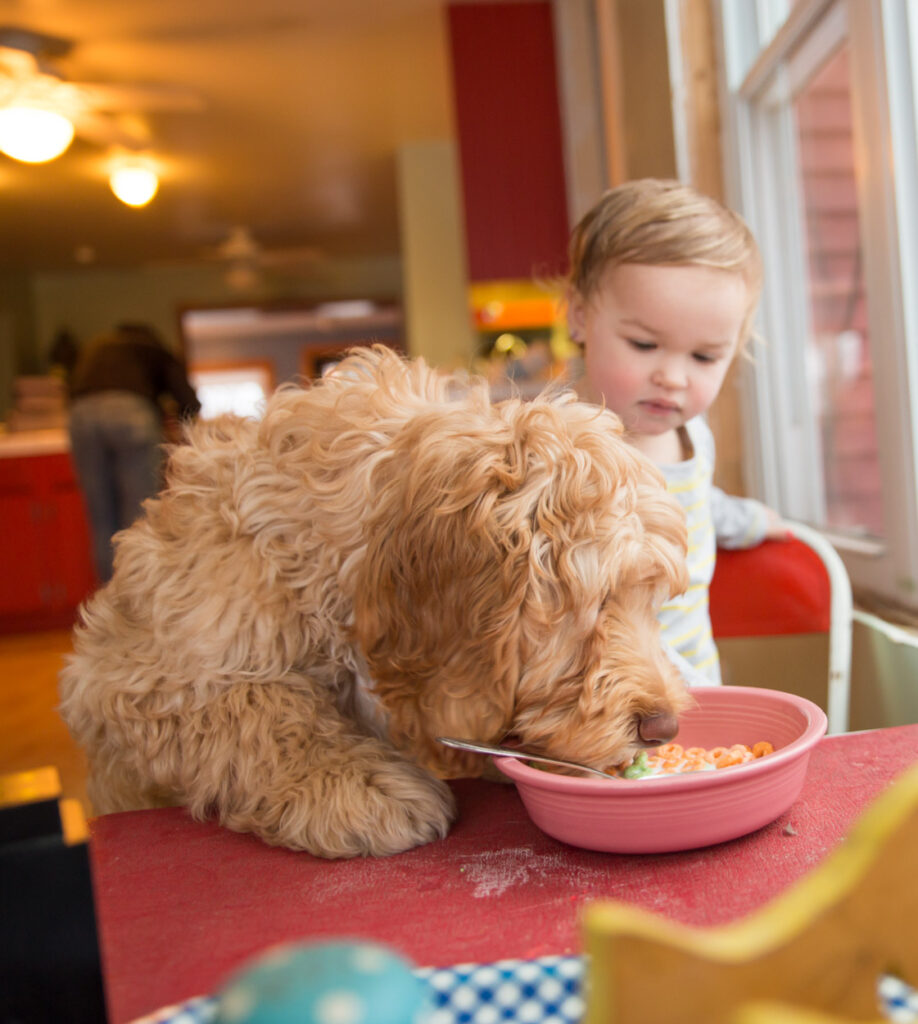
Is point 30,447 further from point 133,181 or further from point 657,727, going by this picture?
point 657,727

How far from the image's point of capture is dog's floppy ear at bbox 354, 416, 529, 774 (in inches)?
33.0

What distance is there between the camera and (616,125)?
3510 mm

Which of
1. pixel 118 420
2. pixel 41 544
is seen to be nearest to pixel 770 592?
pixel 118 420

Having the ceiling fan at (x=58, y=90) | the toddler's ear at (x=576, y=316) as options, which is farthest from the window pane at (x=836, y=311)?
the ceiling fan at (x=58, y=90)

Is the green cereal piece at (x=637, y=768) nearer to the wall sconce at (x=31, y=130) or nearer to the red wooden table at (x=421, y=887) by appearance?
the red wooden table at (x=421, y=887)

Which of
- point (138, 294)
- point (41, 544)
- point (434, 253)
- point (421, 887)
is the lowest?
point (421, 887)

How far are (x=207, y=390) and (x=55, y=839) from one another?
15.2m

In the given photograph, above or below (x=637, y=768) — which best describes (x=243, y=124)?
above

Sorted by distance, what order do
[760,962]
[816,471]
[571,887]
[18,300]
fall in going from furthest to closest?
[18,300] → [816,471] → [571,887] → [760,962]

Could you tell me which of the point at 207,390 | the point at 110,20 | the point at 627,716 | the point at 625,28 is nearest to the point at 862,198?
the point at 627,716

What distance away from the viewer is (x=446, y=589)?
86 centimetres

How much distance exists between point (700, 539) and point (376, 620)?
32.4 inches

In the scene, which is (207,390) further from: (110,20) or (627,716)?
(627,716)

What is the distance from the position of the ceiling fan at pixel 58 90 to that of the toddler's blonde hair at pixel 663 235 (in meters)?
3.91
